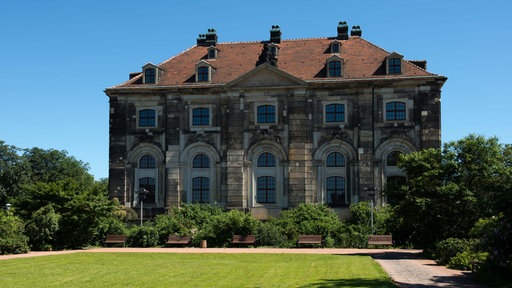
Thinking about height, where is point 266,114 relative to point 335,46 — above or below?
below

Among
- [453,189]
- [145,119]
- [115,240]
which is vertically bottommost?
[115,240]

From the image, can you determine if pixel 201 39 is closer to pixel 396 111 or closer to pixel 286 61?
pixel 286 61

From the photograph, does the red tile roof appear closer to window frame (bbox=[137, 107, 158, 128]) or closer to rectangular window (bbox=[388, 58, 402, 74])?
rectangular window (bbox=[388, 58, 402, 74])

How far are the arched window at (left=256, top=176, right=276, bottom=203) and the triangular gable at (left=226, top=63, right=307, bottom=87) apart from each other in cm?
681

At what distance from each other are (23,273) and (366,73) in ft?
98.8

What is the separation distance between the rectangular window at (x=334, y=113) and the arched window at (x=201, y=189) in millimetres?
9983

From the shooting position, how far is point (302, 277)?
1983cm

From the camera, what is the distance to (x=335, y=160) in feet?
149

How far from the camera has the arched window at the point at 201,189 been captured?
154 feet

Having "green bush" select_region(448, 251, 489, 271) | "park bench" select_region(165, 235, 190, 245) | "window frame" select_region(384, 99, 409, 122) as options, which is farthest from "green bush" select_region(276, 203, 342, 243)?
"green bush" select_region(448, 251, 489, 271)

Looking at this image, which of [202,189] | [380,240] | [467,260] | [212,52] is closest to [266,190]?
[202,189]

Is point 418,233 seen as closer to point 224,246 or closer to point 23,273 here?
point 224,246

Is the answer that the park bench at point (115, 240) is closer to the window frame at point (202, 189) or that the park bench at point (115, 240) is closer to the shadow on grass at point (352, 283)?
the window frame at point (202, 189)

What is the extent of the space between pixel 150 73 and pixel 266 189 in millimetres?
12560
